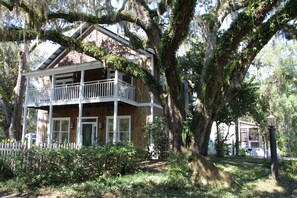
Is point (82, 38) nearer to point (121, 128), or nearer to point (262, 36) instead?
point (121, 128)

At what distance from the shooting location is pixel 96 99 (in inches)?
598

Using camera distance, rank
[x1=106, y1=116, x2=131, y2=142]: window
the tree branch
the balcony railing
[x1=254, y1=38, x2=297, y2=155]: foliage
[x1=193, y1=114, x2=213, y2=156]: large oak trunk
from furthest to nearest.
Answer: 1. [x1=254, y1=38, x2=297, y2=155]: foliage
2. [x1=106, y1=116, x2=131, y2=142]: window
3. the balcony railing
4. [x1=193, y1=114, x2=213, y2=156]: large oak trunk
5. the tree branch

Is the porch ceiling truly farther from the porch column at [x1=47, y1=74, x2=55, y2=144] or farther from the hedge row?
the hedge row

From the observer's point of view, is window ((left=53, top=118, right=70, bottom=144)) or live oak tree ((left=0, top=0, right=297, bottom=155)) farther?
window ((left=53, top=118, right=70, bottom=144))

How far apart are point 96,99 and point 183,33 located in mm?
8634

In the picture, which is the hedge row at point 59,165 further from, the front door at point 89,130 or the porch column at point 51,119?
the front door at point 89,130

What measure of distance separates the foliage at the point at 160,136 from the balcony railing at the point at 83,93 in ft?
8.44

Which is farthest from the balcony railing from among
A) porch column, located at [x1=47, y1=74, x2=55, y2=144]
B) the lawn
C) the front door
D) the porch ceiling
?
the lawn

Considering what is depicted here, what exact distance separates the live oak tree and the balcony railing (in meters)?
5.20

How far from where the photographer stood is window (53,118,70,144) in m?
18.5

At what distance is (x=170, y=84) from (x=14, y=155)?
541 cm

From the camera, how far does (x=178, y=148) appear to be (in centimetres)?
871

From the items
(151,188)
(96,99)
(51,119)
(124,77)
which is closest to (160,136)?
(96,99)

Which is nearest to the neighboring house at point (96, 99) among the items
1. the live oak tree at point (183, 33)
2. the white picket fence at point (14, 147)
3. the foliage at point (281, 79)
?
the live oak tree at point (183, 33)
